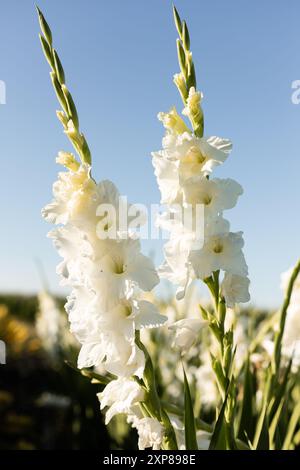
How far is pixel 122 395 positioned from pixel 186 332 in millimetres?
117

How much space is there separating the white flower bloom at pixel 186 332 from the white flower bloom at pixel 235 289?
6 cm

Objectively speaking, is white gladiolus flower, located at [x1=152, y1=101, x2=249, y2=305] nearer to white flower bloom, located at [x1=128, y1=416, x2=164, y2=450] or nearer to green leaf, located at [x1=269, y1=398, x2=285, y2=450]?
white flower bloom, located at [x1=128, y1=416, x2=164, y2=450]

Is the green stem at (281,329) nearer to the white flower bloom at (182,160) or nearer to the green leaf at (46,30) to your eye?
the white flower bloom at (182,160)

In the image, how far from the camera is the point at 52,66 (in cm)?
64

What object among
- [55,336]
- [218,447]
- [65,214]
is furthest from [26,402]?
[65,214]

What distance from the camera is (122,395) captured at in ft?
2.13

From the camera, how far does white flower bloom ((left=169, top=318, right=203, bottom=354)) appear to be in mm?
671

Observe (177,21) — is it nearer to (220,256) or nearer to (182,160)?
(182,160)

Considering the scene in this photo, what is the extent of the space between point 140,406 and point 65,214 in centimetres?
27

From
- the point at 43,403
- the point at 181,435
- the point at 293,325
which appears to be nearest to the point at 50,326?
the point at 43,403

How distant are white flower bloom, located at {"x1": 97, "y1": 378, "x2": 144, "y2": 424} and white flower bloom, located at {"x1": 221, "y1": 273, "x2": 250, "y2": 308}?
0.52 ft

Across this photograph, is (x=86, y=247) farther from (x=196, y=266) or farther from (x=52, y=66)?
(x=52, y=66)

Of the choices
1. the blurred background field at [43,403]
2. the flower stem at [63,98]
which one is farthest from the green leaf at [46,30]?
the blurred background field at [43,403]

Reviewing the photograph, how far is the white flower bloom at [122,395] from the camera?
2.05 feet
